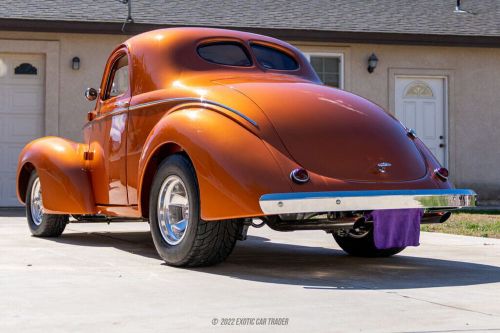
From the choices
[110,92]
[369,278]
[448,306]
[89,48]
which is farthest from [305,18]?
[448,306]

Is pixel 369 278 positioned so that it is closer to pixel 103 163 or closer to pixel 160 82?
pixel 160 82

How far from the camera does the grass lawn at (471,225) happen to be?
32.6 ft

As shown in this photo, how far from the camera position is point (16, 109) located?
1503 cm

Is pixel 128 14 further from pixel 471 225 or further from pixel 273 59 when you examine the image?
pixel 273 59

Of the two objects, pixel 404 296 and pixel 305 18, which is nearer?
pixel 404 296

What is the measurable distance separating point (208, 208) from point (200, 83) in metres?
1.30

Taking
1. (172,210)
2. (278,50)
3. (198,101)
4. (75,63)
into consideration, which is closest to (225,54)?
(278,50)

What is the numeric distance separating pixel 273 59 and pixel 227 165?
2.03 m

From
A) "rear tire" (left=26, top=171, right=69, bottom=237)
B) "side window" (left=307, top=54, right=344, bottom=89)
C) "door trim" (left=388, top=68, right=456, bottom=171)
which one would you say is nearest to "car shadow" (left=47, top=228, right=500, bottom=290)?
"rear tire" (left=26, top=171, right=69, bottom=237)

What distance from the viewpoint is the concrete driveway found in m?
4.07

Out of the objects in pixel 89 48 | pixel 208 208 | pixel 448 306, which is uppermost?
pixel 89 48

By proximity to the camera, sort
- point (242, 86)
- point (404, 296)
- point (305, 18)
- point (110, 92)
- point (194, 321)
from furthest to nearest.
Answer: point (305, 18), point (110, 92), point (242, 86), point (404, 296), point (194, 321)

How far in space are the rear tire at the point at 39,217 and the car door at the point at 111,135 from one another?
100 cm

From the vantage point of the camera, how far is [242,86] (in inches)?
246
